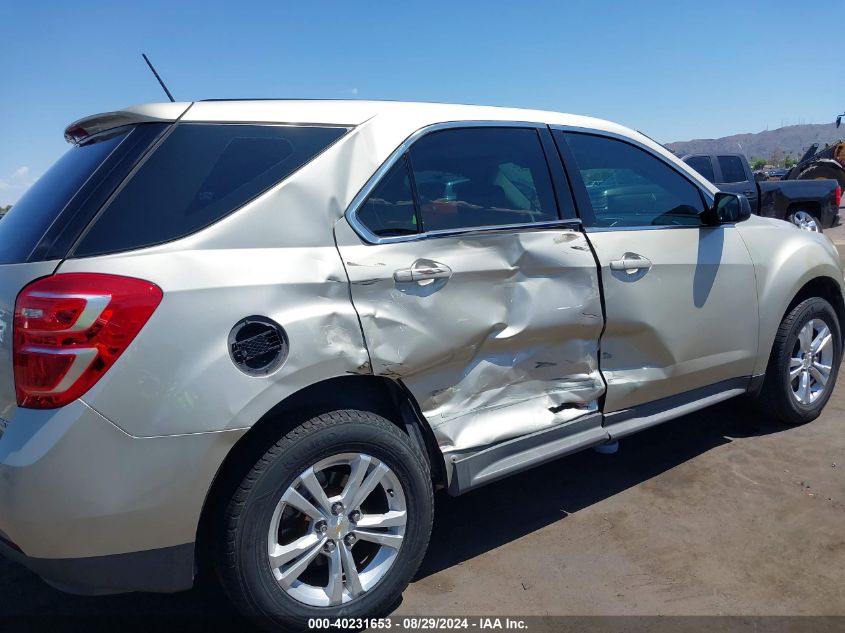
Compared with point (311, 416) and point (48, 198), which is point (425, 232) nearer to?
point (311, 416)

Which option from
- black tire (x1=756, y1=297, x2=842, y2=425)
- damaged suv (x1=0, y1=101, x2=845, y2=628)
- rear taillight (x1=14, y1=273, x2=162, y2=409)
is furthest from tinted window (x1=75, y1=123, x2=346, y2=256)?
black tire (x1=756, y1=297, x2=842, y2=425)

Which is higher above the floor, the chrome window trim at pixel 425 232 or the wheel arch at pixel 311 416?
the chrome window trim at pixel 425 232

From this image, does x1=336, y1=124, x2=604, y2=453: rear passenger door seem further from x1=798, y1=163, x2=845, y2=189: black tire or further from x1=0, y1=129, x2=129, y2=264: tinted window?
x1=798, y1=163, x2=845, y2=189: black tire

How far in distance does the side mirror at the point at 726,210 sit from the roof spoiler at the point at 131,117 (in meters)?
2.72

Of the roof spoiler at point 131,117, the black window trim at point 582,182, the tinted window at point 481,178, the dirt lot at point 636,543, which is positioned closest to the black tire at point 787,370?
the dirt lot at point 636,543

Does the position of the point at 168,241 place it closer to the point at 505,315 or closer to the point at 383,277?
the point at 383,277

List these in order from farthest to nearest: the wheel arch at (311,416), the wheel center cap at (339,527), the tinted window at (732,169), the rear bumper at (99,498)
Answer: the tinted window at (732,169), the wheel center cap at (339,527), the wheel arch at (311,416), the rear bumper at (99,498)

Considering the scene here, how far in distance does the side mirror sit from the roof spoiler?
2717mm

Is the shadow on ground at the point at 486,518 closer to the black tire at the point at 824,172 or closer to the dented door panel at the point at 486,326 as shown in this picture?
the dented door panel at the point at 486,326

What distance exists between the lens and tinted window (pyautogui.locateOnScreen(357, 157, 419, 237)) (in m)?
2.55

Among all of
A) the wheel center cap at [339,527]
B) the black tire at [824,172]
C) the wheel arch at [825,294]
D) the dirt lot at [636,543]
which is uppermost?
the black tire at [824,172]

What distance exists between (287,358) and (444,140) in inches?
48.1

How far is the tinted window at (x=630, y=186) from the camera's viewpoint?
3.33 m

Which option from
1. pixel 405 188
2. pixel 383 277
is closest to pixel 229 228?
pixel 383 277
